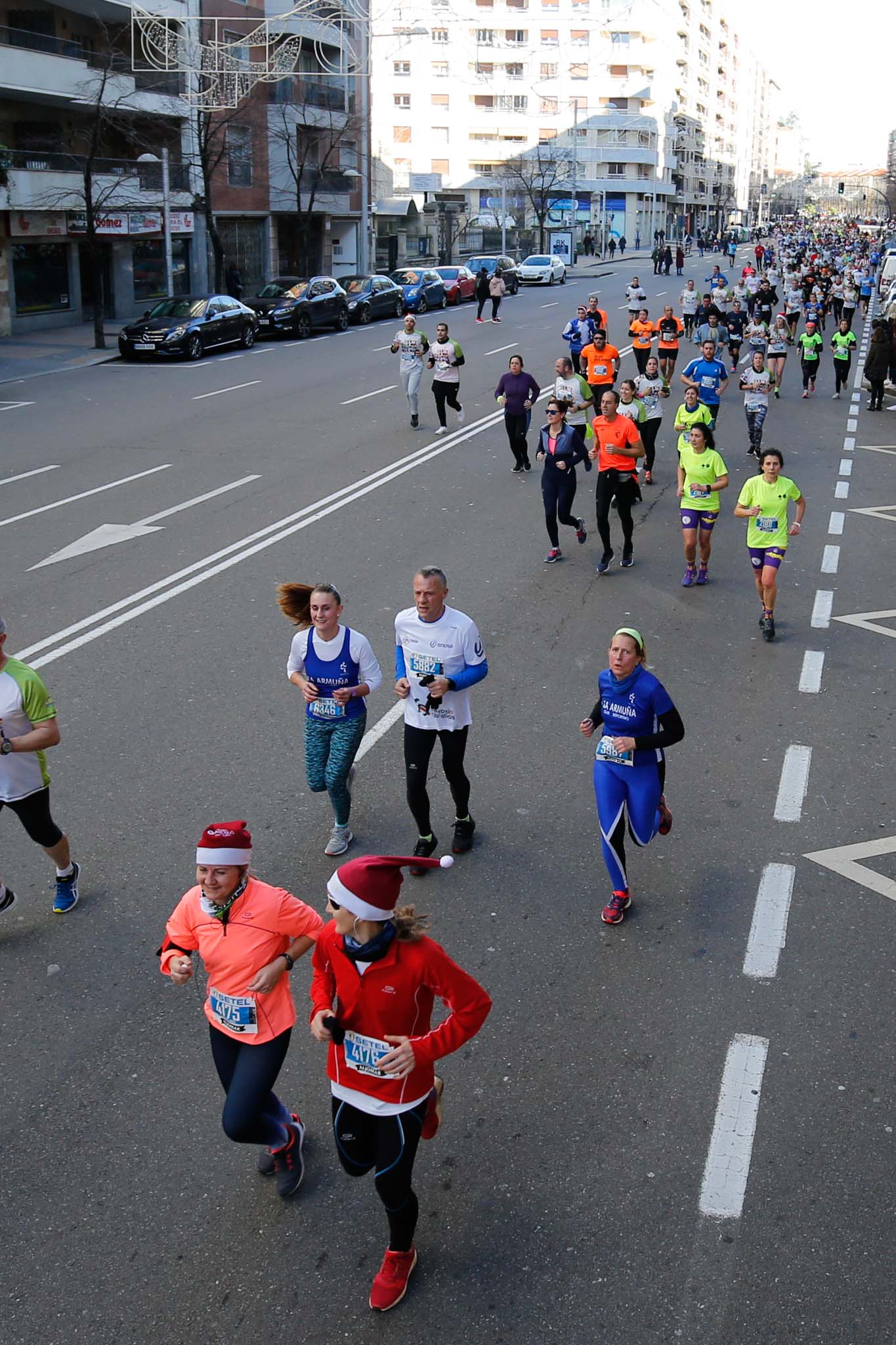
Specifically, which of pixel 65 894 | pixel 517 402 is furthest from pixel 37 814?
pixel 517 402

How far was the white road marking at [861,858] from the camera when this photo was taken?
6754mm

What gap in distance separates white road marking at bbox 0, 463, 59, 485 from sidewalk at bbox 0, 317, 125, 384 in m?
10.2

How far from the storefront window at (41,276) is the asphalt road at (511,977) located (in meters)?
24.3

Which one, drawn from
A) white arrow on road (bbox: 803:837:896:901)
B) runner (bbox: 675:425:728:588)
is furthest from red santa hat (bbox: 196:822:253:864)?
runner (bbox: 675:425:728:588)

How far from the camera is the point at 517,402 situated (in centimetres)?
1673

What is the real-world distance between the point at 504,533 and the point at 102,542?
4.49 m

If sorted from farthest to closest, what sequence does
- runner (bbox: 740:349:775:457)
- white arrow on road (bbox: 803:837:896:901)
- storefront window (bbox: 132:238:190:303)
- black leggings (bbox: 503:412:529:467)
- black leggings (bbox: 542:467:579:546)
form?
1. storefront window (bbox: 132:238:190:303)
2. runner (bbox: 740:349:775:457)
3. black leggings (bbox: 503:412:529:467)
4. black leggings (bbox: 542:467:579:546)
5. white arrow on road (bbox: 803:837:896:901)

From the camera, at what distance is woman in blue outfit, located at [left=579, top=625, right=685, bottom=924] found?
615 centimetres

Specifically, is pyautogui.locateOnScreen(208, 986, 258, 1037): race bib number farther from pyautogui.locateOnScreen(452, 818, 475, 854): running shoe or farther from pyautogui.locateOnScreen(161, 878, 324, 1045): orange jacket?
pyautogui.locateOnScreen(452, 818, 475, 854): running shoe

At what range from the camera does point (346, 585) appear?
11953mm

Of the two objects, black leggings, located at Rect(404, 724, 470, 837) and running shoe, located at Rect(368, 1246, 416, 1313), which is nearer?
running shoe, located at Rect(368, 1246, 416, 1313)

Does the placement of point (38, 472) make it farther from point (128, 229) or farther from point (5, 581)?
point (128, 229)

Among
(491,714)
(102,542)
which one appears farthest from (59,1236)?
(102,542)

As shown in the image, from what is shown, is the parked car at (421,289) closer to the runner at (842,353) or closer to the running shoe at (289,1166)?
the runner at (842,353)
